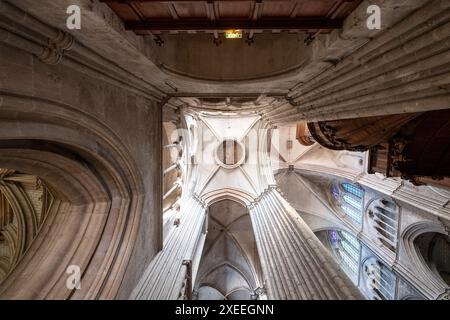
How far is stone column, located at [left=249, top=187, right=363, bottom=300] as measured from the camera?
420cm

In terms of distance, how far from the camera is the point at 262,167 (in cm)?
1200

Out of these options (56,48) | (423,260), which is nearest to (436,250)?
(423,260)

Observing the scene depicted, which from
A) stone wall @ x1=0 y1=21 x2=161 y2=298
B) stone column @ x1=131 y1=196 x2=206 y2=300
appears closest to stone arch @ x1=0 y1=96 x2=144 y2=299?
stone wall @ x1=0 y1=21 x2=161 y2=298

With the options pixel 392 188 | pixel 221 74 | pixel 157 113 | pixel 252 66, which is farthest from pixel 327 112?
pixel 392 188

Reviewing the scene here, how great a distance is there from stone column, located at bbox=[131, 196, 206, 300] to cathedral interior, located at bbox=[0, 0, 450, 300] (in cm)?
5

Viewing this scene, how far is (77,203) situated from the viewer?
167 inches

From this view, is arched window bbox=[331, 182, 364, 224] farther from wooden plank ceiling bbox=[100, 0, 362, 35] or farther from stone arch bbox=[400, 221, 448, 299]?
wooden plank ceiling bbox=[100, 0, 362, 35]

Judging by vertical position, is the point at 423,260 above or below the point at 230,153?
below

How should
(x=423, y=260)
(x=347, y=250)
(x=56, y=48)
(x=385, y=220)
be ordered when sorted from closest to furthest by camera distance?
(x=56, y=48), (x=423, y=260), (x=385, y=220), (x=347, y=250)

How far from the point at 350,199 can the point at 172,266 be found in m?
9.73

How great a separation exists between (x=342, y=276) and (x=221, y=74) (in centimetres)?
457

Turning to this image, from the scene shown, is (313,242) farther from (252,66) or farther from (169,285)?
(252,66)

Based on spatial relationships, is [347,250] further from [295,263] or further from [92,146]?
[92,146]

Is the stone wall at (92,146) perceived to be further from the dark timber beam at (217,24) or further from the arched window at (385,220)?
the arched window at (385,220)
